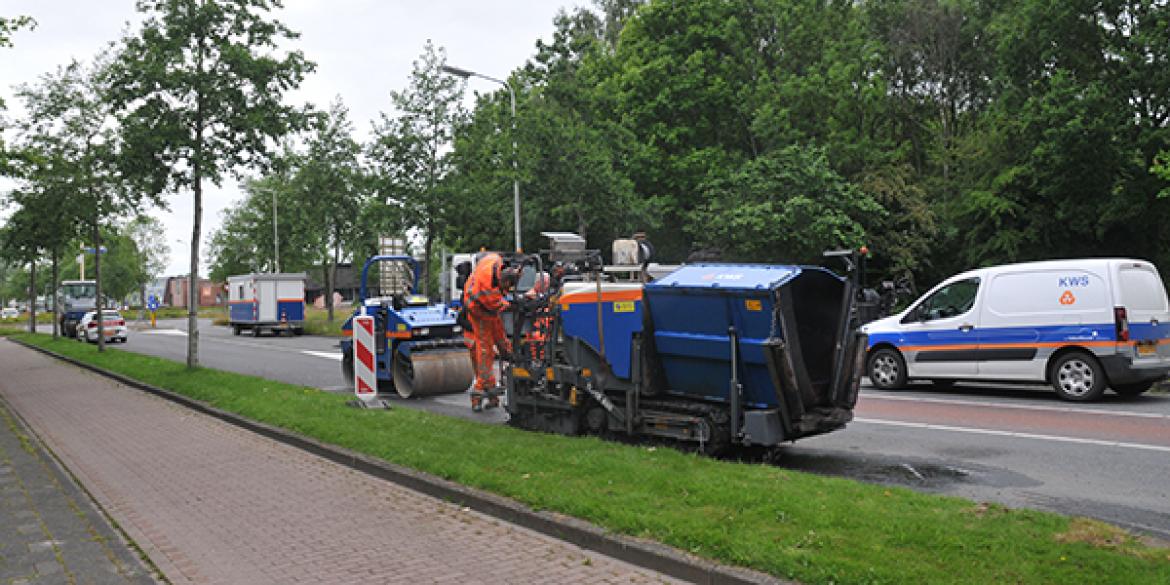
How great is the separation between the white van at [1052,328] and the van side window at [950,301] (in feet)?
0.05

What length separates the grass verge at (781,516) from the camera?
4.68 m

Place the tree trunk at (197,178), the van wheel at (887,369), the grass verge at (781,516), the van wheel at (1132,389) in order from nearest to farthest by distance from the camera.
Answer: the grass verge at (781,516)
the van wheel at (1132,389)
the van wheel at (887,369)
the tree trunk at (197,178)

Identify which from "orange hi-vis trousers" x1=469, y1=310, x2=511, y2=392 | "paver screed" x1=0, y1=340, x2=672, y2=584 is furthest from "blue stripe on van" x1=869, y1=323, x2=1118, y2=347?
"paver screed" x1=0, y1=340, x2=672, y2=584

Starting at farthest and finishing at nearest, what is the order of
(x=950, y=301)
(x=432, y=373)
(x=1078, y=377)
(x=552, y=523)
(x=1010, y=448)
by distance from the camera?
1. (x=432, y=373)
2. (x=950, y=301)
3. (x=1078, y=377)
4. (x=1010, y=448)
5. (x=552, y=523)

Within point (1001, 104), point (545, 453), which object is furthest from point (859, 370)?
point (1001, 104)

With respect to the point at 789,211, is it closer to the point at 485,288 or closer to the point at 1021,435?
the point at 485,288

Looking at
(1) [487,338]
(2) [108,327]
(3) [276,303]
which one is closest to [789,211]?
Result: (1) [487,338]

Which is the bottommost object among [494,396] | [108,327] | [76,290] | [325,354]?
[325,354]

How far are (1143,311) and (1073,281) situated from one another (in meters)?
0.93

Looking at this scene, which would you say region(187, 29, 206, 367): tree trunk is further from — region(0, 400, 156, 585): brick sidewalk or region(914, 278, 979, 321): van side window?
region(914, 278, 979, 321): van side window

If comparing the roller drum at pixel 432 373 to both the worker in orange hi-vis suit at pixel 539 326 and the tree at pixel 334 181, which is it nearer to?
the worker in orange hi-vis suit at pixel 539 326

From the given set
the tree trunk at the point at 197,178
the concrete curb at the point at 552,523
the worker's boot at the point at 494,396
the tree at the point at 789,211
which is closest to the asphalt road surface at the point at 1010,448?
the worker's boot at the point at 494,396

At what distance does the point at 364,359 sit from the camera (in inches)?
470

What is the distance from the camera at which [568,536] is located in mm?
5973
